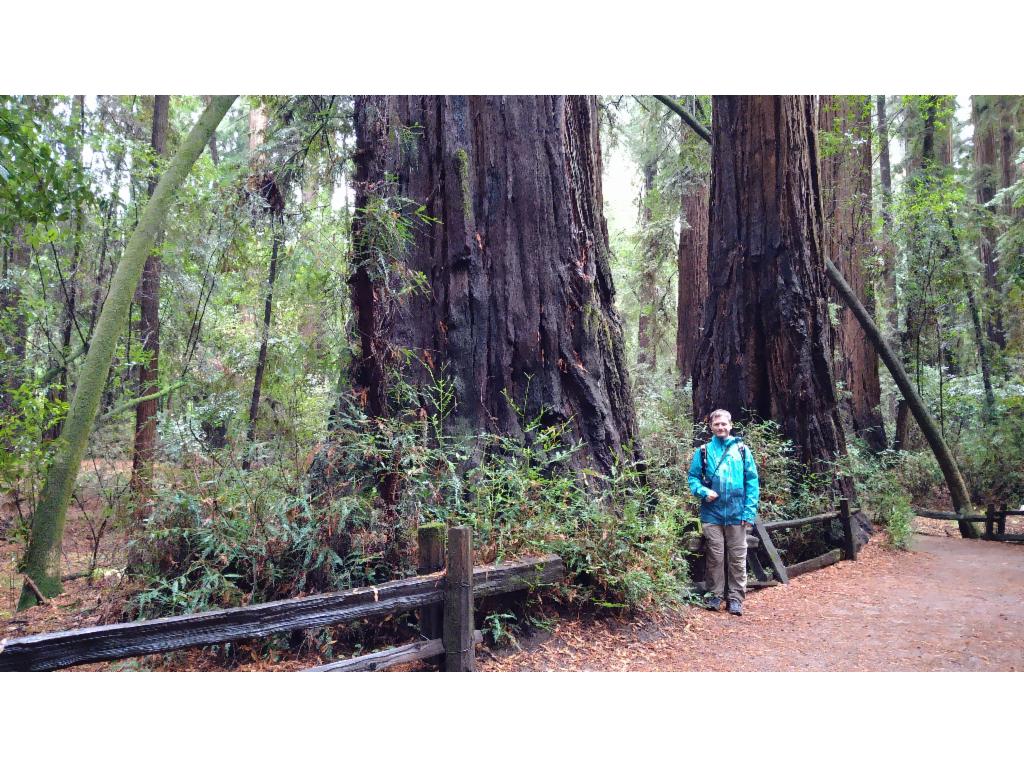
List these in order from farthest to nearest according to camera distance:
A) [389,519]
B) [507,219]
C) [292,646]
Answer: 1. [507,219]
2. [389,519]
3. [292,646]

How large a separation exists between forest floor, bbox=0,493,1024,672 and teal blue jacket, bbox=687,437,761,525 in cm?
83

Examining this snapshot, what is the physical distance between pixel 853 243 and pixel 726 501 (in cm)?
902

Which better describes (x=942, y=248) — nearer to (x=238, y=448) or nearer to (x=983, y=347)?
(x=983, y=347)

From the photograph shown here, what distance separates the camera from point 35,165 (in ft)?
18.5

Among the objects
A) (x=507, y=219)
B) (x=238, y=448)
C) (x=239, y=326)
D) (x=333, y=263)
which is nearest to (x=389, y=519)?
(x=238, y=448)

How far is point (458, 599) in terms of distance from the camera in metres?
3.75

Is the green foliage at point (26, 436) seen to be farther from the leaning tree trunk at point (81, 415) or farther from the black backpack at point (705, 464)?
the black backpack at point (705, 464)

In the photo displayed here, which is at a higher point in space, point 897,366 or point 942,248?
point 942,248

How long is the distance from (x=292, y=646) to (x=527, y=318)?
9.34 feet

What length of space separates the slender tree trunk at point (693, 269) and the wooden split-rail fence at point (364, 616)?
390 inches

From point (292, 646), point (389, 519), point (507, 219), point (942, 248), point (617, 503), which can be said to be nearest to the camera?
point (292, 646)

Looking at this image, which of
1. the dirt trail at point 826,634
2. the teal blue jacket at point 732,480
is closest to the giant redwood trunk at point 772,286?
the dirt trail at point 826,634

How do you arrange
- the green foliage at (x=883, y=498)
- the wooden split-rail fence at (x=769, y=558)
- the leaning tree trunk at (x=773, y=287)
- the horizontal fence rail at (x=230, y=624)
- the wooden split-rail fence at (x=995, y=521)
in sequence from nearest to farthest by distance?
the horizontal fence rail at (x=230, y=624)
the wooden split-rail fence at (x=769, y=558)
the leaning tree trunk at (x=773, y=287)
the green foliage at (x=883, y=498)
the wooden split-rail fence at (x=995, y=521)

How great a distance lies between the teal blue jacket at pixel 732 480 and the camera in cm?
562
